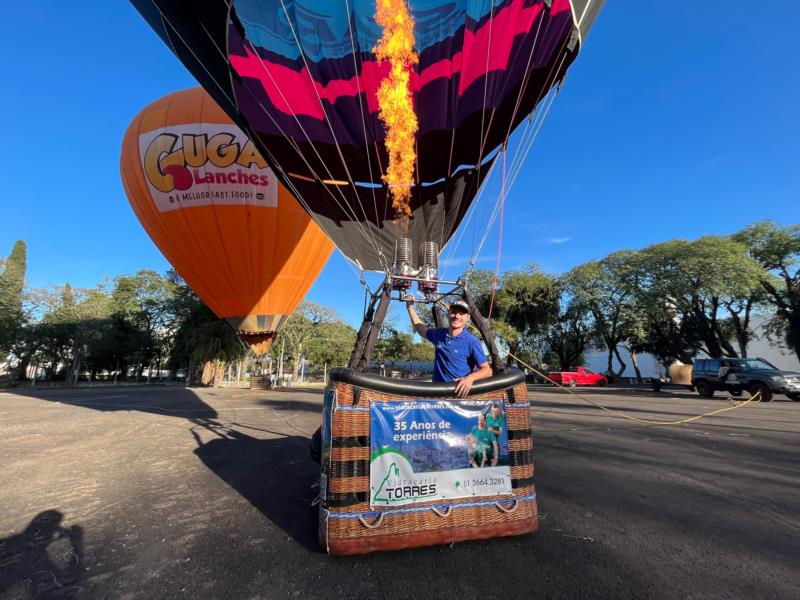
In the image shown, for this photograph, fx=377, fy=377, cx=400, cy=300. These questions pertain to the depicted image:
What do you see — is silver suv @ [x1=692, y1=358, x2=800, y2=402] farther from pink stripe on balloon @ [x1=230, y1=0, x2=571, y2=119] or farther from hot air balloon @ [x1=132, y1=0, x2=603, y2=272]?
pink stripe on balloon @ [x1=230, y1=0, x2=571, y2=119]

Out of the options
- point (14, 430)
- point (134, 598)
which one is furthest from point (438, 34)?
point (14, 430)

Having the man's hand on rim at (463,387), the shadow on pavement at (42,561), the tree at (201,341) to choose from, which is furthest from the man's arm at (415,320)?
the tree at (201,341)

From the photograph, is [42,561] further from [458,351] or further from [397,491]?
[458,351]

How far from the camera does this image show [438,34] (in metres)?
5.93

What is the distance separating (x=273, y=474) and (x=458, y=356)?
3091mm

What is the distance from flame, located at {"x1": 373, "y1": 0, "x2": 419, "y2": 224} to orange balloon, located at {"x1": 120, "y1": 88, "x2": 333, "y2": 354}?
8.73m

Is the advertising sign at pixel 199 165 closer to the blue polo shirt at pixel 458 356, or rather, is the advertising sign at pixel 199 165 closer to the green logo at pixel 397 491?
the blue polo shirt at pixel 458 356

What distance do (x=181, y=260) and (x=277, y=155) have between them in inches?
401

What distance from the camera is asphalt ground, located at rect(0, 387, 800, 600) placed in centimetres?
232

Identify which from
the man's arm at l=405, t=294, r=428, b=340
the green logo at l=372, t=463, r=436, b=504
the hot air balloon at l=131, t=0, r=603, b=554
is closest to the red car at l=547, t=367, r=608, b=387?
the hot air balloon at l=131, t=0, r=603, b=554

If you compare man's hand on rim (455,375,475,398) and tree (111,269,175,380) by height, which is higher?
tree (111,269,175,380)

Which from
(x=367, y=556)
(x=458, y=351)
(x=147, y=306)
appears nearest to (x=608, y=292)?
(x=458, y=351)

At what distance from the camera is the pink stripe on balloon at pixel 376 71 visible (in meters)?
5.56

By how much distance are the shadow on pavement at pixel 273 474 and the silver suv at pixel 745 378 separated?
18889 mm
